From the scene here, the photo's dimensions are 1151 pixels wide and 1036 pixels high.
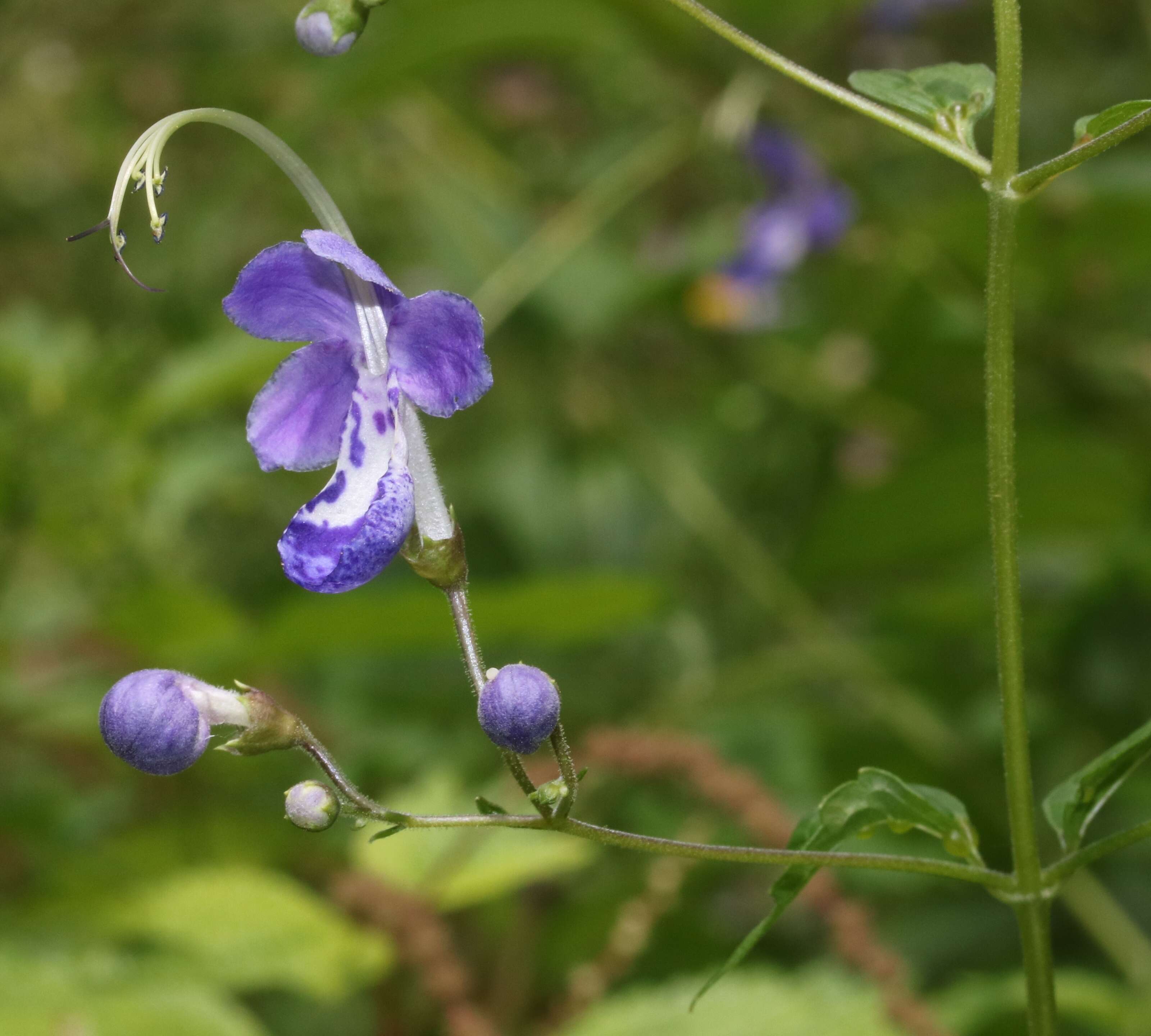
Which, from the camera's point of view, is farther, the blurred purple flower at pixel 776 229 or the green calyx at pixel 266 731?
the blurred purple flower at pixel 776 229

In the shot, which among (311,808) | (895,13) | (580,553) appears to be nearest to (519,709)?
(311,808)

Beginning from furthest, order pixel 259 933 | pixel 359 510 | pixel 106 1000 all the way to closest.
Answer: pixel 259 933, pixel 106 1000, pixel 359 510

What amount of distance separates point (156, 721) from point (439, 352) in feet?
1.23

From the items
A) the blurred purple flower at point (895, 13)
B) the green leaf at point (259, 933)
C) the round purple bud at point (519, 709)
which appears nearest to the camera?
the round purple bud at point (519, 709)

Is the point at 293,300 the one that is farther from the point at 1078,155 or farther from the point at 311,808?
the point at 1078,155

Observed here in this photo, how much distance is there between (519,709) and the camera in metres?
1.03

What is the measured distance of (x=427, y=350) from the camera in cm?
119

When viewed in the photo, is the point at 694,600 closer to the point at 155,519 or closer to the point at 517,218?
the point at 517,218

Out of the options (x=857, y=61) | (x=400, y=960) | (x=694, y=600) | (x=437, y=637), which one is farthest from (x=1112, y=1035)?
(x=857, y=61)

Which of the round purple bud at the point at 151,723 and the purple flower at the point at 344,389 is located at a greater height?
the purple flower at the point at 344,389

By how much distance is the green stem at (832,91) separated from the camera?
110cm

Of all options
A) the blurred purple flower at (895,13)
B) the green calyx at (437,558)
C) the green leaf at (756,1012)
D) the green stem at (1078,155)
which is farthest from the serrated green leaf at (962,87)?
the blurred purple flower at (895,13)

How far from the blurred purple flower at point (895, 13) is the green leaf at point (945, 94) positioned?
3271 millimetres

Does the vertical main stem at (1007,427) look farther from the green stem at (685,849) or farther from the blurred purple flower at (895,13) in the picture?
the blurred purple flower at (895,13)
